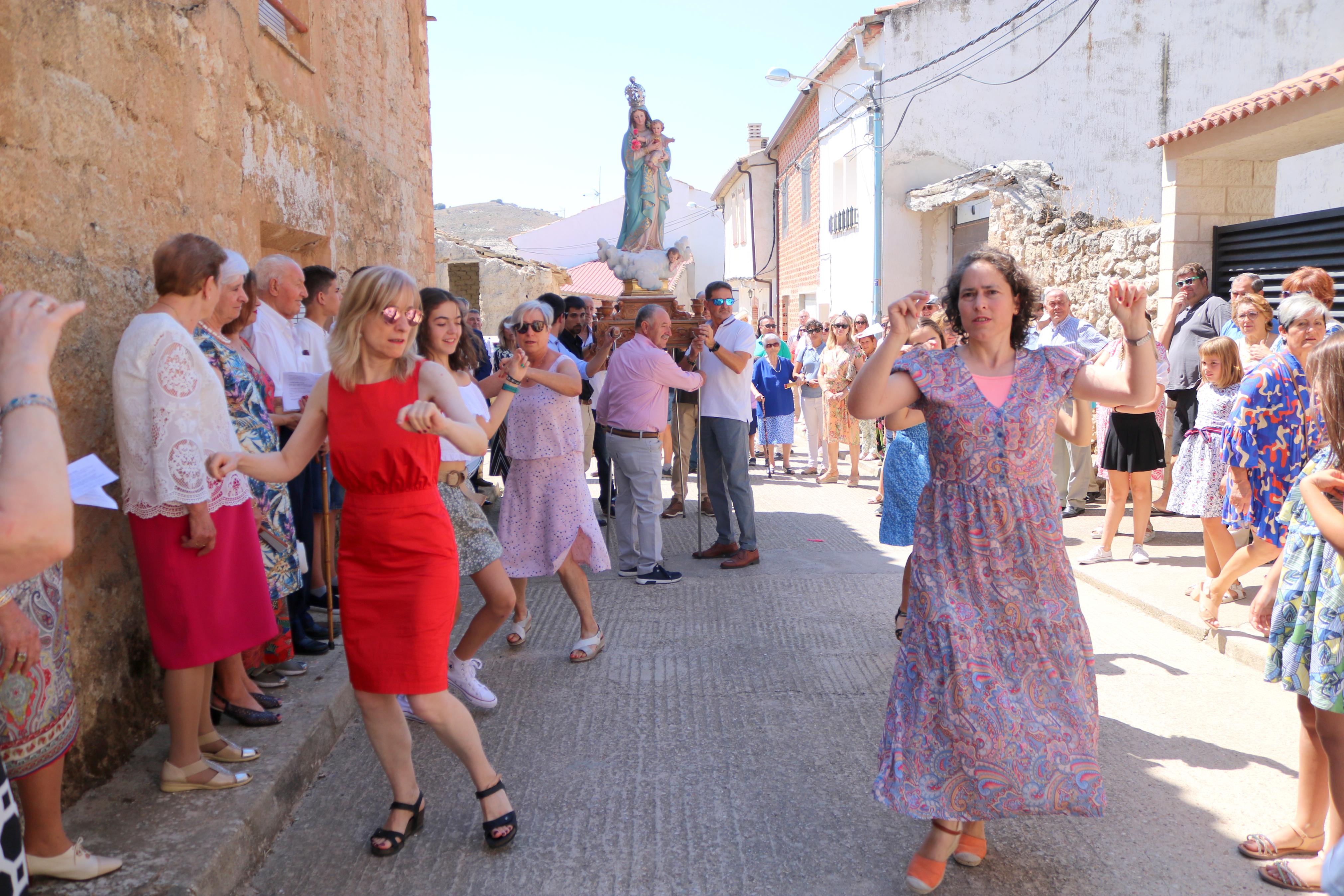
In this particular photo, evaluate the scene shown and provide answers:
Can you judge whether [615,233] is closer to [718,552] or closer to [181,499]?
[718,552]

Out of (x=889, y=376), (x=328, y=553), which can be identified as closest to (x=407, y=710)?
(x=328, y=553)

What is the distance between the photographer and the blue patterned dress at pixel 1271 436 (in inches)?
173

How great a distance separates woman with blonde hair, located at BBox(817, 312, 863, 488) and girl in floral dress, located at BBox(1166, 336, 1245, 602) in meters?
4.56

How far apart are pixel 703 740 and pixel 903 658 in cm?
125

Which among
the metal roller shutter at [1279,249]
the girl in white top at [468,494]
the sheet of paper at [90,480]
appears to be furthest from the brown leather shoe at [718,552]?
the sheet of paper at [90,480]

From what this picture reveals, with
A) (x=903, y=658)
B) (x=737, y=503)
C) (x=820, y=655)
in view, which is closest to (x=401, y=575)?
(x=903, y=658)

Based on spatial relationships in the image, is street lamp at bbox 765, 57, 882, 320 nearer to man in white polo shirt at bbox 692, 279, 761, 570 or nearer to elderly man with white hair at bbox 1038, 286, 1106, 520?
elderly man with white hair at bbox 1038, 286, 1106, 520

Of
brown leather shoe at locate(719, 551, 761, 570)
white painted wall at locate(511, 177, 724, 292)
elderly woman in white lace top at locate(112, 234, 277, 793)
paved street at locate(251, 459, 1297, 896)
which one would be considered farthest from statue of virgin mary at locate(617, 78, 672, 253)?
white painted wall at locate(511, 177, 724, 292)

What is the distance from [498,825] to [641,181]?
836cm

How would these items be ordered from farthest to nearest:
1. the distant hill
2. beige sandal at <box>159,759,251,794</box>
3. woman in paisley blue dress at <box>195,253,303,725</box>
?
the distant hill < woman in paisley blue dress at <box>195,253,303,725</box> < beige sandal at <box>159,759,251,794</box>

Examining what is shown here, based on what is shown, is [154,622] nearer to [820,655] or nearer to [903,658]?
[903,658]

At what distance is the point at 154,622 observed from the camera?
315 cm

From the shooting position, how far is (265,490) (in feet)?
13.0

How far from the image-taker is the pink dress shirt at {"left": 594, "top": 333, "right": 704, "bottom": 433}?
629cm
